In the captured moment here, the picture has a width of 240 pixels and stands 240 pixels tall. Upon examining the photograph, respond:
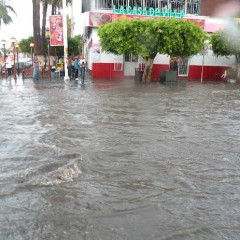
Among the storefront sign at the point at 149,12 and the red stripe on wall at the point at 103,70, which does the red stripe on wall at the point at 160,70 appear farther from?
the storefront sign at the point at 149,12

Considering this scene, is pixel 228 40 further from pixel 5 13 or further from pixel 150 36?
pixel 5 13

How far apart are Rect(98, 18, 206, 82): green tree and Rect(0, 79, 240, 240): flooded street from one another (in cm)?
1283

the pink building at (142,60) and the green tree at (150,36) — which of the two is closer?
the green tree at (150,36)

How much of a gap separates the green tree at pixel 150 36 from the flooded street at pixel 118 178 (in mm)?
12832

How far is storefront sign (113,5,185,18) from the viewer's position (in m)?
26.5

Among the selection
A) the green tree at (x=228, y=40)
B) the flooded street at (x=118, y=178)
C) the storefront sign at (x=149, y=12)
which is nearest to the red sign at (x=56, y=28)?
the storefront sign at (x=149, y=12)

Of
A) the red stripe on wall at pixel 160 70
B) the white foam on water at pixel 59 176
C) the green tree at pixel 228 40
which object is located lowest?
the white foam on water at pixel 59 176

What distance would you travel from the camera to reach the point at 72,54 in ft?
131

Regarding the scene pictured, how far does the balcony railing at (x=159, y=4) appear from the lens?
1053 inches

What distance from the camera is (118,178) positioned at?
500cm

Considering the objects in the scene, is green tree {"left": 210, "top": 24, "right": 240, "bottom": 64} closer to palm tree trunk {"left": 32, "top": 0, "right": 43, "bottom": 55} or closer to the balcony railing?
the balcony railing

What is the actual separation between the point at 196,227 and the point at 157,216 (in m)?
0.43

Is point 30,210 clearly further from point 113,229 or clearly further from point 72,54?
point 72,54

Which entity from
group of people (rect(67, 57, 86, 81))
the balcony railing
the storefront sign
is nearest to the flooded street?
group of people (rect(67, 57, 86, 81))
